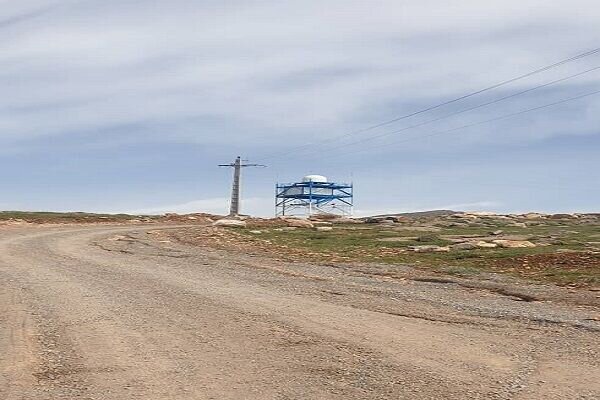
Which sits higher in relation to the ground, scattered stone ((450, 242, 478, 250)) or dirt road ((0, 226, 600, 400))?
scattered stone ((450, 242, 478, 250))

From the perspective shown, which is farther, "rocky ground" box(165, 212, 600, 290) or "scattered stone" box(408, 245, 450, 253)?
"scattered stone" box(408, 245, 450, 253)

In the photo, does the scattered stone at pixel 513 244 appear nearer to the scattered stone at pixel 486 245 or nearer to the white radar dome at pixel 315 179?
the scattered stone at pixel 486 245

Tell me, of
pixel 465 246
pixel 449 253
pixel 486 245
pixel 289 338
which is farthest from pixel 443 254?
pixel 289 338

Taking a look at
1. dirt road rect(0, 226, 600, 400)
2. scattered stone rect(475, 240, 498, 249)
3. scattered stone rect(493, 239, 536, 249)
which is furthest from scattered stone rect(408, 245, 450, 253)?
dirt road rect(0, 226, 600, 400)

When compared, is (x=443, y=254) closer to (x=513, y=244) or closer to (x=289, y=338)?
(x=513, y=244)

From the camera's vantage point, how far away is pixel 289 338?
984 cm

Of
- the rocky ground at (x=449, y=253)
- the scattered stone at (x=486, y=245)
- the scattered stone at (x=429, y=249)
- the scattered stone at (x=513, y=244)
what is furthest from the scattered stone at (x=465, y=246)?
the scattered stone at (x=513, y=244)

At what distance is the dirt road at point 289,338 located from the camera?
7.30 m

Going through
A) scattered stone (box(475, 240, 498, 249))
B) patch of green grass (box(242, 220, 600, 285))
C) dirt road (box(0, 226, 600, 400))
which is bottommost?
dirt road (box(0, 226, 600, 400))

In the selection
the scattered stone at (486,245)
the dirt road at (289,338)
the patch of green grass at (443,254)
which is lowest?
the dirt road at (289,338)

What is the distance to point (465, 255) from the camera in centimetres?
2456

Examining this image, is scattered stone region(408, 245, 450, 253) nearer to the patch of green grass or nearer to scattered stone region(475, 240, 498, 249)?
the patch of green grass

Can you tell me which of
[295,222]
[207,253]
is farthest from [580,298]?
[295,222]

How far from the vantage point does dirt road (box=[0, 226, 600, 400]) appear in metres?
7.30
